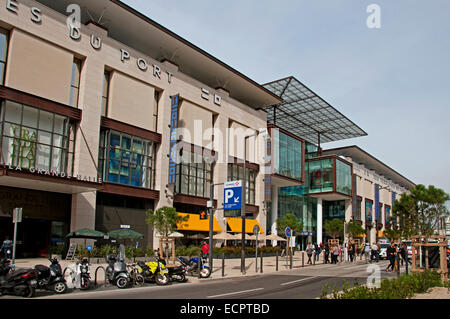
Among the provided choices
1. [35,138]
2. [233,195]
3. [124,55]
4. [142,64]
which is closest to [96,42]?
[124,55]

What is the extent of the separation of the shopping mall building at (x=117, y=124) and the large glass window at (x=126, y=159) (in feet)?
0.30

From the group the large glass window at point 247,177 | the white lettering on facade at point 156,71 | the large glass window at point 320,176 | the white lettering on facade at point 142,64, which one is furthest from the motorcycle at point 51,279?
the large glass window at point 320,176

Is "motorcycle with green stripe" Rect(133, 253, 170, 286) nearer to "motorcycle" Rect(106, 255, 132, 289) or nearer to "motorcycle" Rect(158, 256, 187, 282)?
"motorcycle" Rect(158, 256, 187, 282)

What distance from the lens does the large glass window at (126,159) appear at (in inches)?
1282

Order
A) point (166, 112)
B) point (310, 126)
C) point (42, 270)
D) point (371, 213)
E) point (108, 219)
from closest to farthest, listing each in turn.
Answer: point (42, 270) → point (108, 219) → point (166, 112) → point (310, 126) → point (371, 213)

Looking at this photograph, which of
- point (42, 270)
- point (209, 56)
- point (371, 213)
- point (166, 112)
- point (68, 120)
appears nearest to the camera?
point (42, 270)

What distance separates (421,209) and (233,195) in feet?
47.3

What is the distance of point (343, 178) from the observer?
69438 mm

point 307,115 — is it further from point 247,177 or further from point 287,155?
point 247,177

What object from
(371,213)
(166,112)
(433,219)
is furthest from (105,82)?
(371,213)

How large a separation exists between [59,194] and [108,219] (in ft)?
14.2

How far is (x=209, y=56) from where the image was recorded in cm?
4162

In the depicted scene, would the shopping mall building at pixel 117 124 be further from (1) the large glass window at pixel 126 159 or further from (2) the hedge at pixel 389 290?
(2) the hedge at pixel 389 290

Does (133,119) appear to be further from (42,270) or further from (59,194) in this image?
(42,270)
